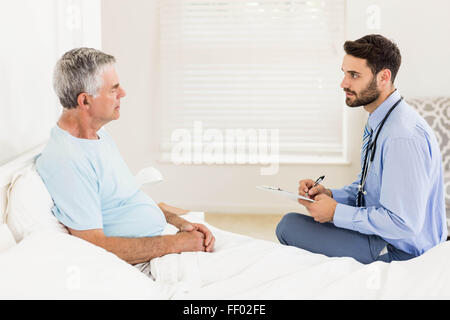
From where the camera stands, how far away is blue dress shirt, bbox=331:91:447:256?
1.98 metres

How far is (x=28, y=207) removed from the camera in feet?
5.51

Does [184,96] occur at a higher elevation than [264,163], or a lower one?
higher

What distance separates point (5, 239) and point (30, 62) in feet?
2.80

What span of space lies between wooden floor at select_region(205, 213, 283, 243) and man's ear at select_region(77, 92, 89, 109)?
85.6 inches

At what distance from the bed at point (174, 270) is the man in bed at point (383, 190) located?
12.4 inches

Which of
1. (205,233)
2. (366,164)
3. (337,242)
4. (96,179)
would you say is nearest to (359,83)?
(366,164)

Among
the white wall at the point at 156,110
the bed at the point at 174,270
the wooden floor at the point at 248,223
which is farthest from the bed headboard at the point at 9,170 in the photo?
the white wall at the point at 156,110

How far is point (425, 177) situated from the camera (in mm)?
1995

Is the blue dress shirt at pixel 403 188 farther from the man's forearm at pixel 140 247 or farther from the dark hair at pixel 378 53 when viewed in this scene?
the man's forearm at pixel 140 247

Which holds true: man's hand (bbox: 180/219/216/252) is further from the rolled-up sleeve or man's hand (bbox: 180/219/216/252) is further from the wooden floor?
the wooden floor

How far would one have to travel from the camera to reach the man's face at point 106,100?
74.9 inches
